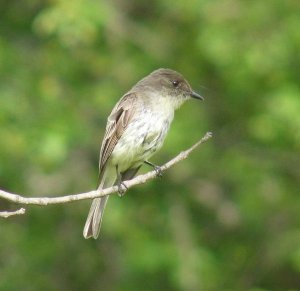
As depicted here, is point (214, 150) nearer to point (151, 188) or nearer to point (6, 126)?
point (151, 188)

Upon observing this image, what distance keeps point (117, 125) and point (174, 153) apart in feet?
11.7

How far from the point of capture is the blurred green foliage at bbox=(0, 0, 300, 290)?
10234 mm

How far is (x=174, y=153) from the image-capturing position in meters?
10.3

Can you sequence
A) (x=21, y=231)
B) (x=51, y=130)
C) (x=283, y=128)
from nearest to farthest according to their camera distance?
1. (x=51, y=130)
2. (x=283, y=128)
3. (x=21, y=231)

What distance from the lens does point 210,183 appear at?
11273mm

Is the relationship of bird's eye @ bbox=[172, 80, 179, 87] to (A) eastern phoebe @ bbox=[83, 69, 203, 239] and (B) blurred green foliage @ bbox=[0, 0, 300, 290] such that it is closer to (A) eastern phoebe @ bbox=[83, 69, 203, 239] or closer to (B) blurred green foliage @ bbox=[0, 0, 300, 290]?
(A) eastern phoebe @ bbox=[83, 69, 203, 239]

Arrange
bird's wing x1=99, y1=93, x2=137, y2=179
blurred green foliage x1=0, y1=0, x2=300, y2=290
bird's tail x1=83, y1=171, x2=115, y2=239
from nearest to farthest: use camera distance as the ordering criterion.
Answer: bird's tail x1=83, y1=171, x2=115, y2=239
bird's wing x1=99, y1=93, x2=137, y2=179
blurred green foliage x1=0, y1=0, x2=300, y2=290

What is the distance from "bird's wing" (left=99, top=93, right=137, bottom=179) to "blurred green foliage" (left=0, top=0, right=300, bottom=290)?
118 inches

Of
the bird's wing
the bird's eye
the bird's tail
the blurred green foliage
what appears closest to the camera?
the bird's tail

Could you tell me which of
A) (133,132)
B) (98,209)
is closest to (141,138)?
(133,132)

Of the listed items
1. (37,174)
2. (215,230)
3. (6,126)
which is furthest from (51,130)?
(215,230)

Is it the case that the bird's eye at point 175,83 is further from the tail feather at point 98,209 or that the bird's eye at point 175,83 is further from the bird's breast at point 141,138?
the tail feather at point 98,209

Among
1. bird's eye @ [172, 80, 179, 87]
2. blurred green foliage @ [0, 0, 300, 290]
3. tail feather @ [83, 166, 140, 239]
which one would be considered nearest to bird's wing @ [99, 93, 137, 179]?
tail feather @ [83, 166, 140, 239]

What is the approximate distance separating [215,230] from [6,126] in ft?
9.68
